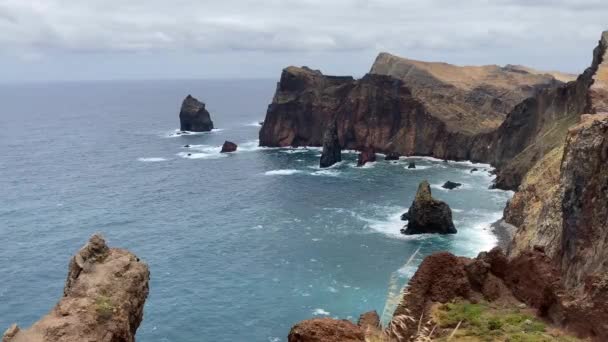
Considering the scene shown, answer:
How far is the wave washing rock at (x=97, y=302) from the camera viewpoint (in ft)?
74.5

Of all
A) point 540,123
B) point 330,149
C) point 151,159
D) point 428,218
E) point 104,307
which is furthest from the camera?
point 151,159

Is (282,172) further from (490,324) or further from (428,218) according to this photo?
(490,324)

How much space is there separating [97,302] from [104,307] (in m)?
0.41

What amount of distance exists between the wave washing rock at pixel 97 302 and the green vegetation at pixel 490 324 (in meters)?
13.6

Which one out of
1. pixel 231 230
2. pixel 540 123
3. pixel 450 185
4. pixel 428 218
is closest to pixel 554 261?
pixel 428 218

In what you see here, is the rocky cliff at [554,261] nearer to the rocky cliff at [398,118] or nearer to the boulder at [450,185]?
the boulder at [450,185]

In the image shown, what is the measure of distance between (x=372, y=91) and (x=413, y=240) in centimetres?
8866

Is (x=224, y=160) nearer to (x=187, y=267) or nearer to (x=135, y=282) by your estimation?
(x=187, y=267)

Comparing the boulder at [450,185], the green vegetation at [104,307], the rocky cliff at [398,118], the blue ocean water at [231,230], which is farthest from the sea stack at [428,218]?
the green vegetation at [104,307]

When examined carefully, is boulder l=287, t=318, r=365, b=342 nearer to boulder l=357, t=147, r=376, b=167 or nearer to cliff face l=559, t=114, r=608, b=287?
cliff face l=559, t=114, r=608, b=287

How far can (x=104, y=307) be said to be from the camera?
80.4 feet

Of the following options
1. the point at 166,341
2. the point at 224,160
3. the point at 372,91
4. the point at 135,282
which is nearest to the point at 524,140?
the point at 372,91

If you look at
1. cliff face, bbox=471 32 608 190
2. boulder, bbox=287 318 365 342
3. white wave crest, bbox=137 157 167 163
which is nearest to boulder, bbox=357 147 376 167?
cliff face, bbox=471 32 608 190

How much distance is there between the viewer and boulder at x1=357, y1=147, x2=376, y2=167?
474 feet
